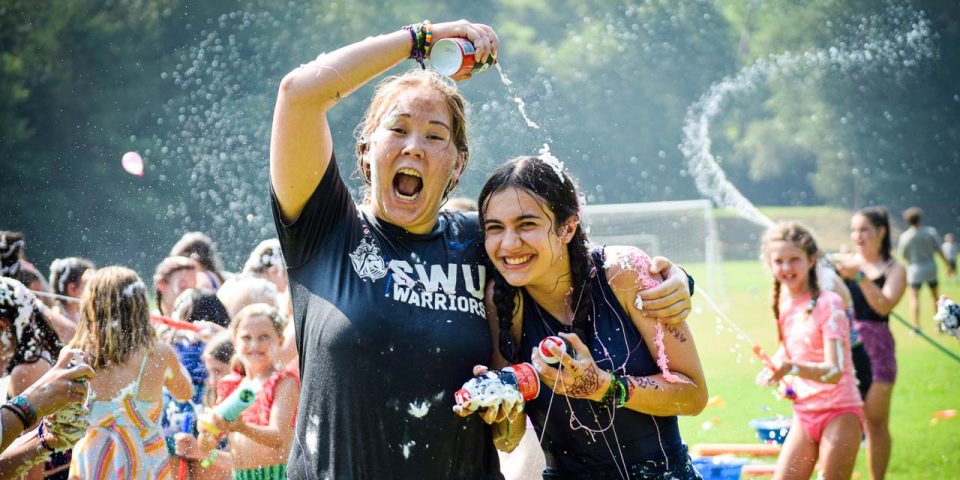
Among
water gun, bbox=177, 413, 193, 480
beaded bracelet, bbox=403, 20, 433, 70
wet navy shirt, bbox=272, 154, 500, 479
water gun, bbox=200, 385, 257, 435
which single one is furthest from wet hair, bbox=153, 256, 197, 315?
beaded bracelet, bbox=403, 20, 433, 70

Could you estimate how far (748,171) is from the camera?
3091 cm

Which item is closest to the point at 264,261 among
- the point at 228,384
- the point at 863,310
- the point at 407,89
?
the point at 228,384

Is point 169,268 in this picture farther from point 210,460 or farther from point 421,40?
point 421,40

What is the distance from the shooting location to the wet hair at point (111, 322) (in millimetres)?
4707

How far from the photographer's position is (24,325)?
4.09 metres

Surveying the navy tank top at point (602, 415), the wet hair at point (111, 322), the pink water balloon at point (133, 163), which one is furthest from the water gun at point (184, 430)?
the pink water balloon at point (133, 163)

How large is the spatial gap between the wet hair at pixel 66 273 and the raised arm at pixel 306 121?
186 inches

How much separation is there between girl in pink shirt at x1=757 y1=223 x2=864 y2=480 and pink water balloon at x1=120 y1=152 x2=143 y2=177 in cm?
1408

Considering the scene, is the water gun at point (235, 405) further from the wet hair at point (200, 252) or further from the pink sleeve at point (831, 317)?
the pink sleeve at point (831, 317)

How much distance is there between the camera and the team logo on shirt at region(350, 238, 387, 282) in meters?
2.79

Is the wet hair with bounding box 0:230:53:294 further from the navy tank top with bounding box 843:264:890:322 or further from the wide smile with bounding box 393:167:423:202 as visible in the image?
the navy tank top with bounding box 843:264:890:322

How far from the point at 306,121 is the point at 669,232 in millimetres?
17898

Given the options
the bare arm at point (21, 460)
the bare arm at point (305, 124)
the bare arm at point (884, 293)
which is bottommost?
the bare arm at point (21, 460)

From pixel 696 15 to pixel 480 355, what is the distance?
24.3 meters
